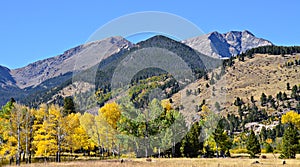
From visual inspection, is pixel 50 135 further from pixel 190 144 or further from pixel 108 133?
pixel 190 144

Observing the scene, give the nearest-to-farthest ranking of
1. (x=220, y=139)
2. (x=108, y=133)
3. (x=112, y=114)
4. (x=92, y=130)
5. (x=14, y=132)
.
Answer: (x=14, y=132) → (x=108, y=133) → (x=112, y=114) → (x=220, y=139) → (x=92, y=130)

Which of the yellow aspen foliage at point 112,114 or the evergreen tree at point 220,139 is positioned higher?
the yellow aspen foliage at point 112,114

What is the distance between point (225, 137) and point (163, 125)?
19.1 metres

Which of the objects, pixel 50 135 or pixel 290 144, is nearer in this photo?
pixel 50 135

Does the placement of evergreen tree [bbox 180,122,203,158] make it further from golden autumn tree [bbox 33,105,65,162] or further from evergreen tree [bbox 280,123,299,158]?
golden autumn tree [bbox 33,105,65,162]

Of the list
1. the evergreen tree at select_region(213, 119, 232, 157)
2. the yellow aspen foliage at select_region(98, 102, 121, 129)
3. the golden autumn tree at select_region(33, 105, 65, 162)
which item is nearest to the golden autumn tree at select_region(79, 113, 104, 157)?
the yellow aspen foliage at select_region(98, 102, 121, 129)

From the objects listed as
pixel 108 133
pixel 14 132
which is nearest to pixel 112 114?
pixel 108 133

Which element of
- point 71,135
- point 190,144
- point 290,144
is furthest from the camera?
point 190,144

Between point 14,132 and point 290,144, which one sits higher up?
point 14,132

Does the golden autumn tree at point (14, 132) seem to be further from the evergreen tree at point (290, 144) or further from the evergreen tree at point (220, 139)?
the evergreen tree at point (290, 144)

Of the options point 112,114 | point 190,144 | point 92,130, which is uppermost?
point 112,114

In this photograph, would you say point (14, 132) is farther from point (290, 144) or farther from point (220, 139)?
point (290, 144)

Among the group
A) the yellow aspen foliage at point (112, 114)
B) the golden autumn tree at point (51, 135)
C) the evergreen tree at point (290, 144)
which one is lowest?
the evergreen tree at point (290, 144)

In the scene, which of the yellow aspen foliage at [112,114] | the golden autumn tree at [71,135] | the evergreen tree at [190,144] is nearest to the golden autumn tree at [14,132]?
the golden autumn tree at [71,135]
